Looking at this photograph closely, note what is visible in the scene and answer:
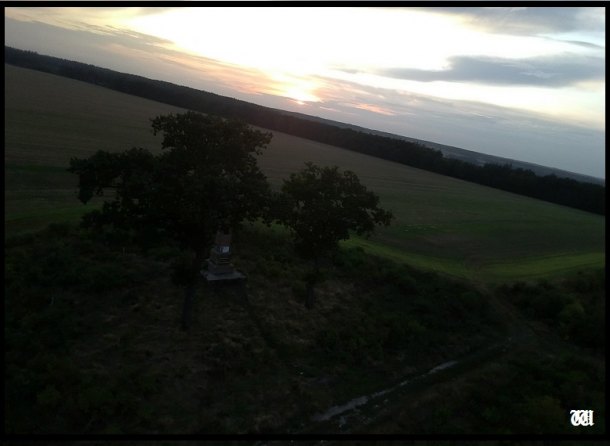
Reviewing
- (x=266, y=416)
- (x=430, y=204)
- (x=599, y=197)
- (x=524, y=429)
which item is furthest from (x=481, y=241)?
(x=599, y=197)

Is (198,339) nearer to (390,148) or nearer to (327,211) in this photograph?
(327,211)

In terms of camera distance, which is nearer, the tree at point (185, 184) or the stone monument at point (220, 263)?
the tree at point (185, 184)

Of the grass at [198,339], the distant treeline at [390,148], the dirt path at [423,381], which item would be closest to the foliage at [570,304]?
the dirt path at [423,381]

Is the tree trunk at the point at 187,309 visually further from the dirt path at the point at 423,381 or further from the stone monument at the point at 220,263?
the dirt path at the point at 423,381

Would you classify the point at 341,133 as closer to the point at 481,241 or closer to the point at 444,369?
the point at 481,241

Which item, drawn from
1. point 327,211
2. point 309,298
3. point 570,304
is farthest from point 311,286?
point 570,304

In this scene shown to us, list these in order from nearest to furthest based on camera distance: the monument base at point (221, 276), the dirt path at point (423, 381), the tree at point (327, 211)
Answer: the dirt path at point (423, 381) < the tree at point (327, 211) < the monument base at point (221, 276)
